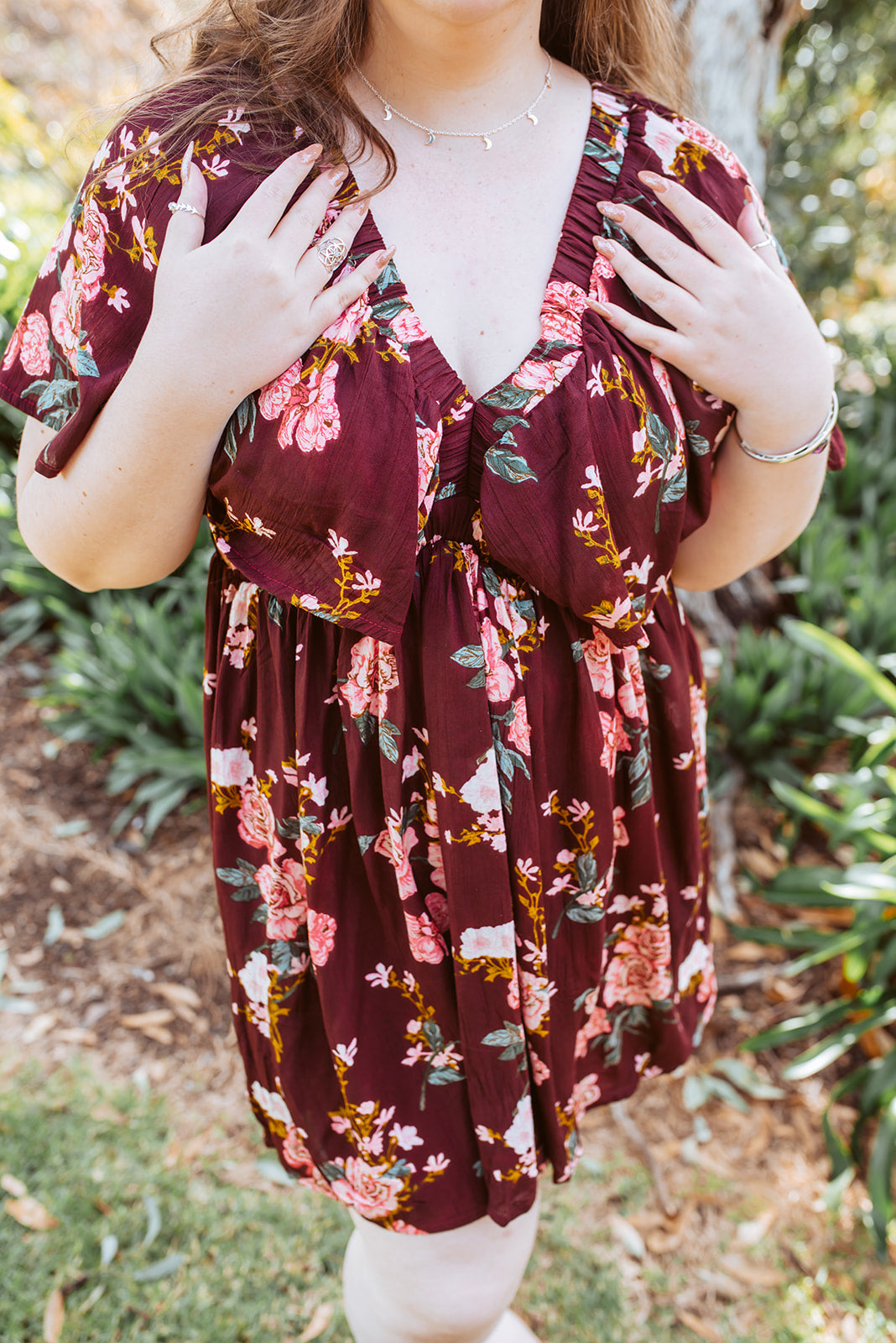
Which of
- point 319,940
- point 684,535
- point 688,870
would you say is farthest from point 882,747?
point 319,940

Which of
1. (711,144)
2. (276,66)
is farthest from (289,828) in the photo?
(711,144)

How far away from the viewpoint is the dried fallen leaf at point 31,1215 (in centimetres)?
203

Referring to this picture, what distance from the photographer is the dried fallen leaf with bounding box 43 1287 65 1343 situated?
184 cm

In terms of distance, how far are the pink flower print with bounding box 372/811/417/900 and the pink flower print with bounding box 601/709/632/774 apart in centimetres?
25

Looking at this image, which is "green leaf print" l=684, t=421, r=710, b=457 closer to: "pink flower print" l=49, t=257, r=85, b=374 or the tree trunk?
"pink flower print" l=49, t=257, r=85, b=374

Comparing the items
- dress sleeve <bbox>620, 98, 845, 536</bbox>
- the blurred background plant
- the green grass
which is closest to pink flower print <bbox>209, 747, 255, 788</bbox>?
dress sleeve <bbox>620, 98, 845, 536</bbox>

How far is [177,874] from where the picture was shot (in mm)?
2795

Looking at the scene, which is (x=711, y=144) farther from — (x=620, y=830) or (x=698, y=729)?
(x=620, y=830)

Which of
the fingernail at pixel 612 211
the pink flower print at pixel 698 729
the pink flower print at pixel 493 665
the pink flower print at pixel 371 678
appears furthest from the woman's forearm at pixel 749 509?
the pink flower print at pixel 371 678

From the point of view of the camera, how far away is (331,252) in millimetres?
972

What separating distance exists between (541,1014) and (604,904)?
0.16 meters

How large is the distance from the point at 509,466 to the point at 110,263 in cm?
47

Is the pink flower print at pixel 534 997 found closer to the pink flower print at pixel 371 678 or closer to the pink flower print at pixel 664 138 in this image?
the pink flower print at pixel 371 678

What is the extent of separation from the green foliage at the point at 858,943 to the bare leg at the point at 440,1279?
1.17m
